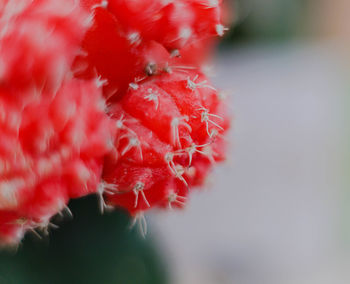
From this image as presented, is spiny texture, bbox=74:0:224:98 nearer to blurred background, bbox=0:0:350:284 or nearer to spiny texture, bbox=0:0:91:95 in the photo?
spiny texture, bbox=0:0:91:95

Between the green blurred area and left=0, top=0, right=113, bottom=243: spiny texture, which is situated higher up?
left=0, top=0, right=113, bottom=243: spiny texture

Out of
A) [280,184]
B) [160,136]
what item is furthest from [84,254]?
[280,184]

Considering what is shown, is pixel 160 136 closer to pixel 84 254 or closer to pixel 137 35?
pixel 137 35

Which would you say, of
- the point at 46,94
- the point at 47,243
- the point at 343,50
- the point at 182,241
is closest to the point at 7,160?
the point at 46,94

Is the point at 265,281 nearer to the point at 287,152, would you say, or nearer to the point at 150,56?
the point at 287,152

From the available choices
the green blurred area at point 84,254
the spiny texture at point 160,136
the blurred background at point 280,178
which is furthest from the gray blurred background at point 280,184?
the spiny texture at point 160,136

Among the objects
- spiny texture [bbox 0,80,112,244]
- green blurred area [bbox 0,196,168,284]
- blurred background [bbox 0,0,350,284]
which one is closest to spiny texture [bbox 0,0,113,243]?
spiny texture [bbox 0,80,112,244]
